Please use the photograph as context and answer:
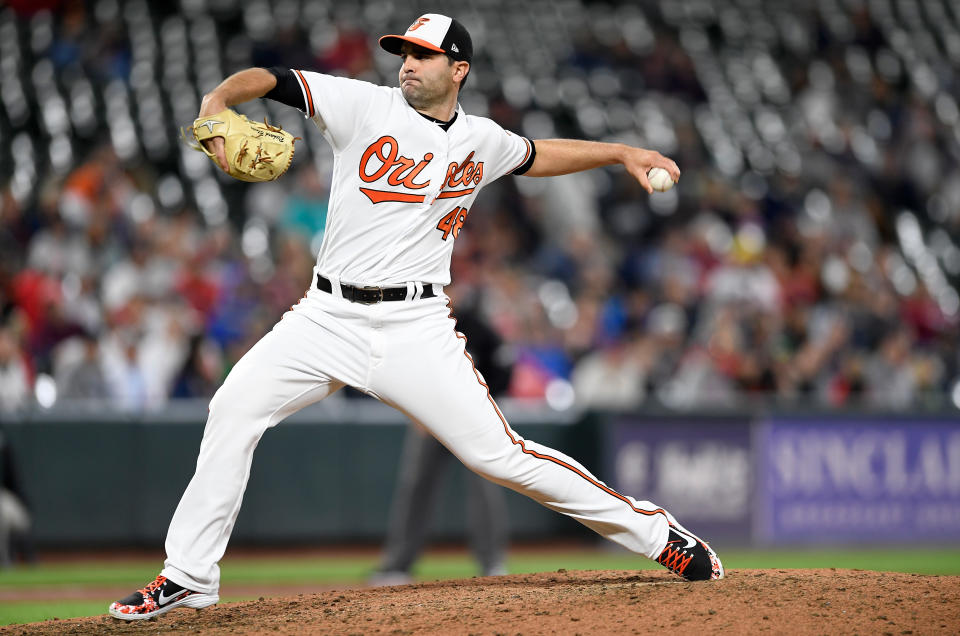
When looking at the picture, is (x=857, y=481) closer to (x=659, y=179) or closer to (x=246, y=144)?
(x=659, y=179)

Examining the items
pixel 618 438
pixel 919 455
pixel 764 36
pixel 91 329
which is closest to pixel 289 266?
pixel 91 329

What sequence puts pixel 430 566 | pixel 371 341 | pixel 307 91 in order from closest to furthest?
1. pixel 307 91
2. pixel 371 341
3. pixel 430 566

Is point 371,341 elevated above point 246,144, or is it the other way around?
point 246,144

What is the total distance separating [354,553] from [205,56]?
20.0 feet

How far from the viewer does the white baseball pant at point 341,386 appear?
4.20 metres

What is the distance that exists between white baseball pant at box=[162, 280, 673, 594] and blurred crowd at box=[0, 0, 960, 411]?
3.32m

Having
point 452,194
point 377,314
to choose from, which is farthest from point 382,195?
point 377,314

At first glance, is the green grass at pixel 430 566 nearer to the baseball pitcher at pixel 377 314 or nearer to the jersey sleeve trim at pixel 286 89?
the baseball pitcher at pixel 377 314

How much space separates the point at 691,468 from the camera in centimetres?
1028

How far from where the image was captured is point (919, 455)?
10.9m

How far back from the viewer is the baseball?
4.56 metres

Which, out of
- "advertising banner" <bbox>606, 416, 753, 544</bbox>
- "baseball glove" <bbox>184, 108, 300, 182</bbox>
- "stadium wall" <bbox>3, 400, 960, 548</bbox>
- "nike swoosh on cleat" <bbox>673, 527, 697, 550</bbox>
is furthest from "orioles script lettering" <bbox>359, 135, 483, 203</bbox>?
"advertising banner" <bbox>606, 416, 753, 544</bbox>

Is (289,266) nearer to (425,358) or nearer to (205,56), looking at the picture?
(205,56)

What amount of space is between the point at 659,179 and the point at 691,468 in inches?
239
